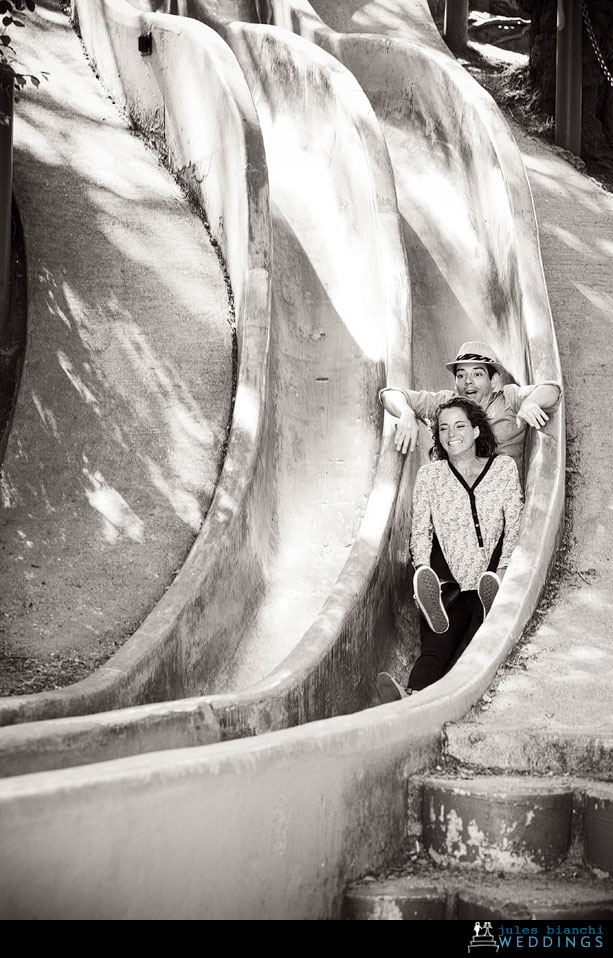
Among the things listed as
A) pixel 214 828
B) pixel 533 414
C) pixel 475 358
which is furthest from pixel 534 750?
pixel 475 358

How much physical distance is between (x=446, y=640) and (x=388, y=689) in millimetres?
398

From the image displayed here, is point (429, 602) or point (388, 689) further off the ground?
point (429, 602)

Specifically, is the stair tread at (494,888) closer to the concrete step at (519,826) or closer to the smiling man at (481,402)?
the concrete step at (519,826)

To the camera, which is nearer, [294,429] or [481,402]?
[481,402]

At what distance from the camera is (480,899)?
2.78m

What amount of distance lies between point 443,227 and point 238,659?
402 centimetres

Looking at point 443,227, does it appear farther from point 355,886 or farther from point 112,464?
point 355,886

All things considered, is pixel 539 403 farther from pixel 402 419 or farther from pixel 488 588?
pixel 488 588

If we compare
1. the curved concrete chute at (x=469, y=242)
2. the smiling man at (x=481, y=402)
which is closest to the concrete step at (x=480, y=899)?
the curved concrete chute at (x=469, y=242)

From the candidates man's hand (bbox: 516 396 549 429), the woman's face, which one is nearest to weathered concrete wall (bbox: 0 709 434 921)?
the woman's face

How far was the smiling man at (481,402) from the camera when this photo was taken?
17.3 ft

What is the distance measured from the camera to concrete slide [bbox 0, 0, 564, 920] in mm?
2418

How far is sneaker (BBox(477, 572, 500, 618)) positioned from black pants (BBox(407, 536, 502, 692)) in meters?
0.09
